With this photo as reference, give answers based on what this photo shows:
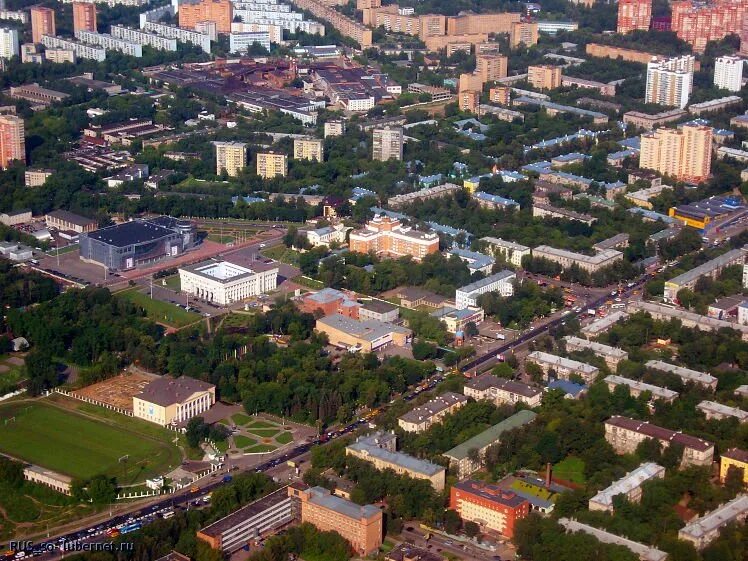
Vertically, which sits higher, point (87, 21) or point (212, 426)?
point (87, 21)

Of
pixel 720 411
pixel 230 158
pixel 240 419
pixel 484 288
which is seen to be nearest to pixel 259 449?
pixel 240 419

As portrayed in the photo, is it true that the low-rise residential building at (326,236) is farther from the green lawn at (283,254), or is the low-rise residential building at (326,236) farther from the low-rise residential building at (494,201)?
the low-rise residential building at (494,201)

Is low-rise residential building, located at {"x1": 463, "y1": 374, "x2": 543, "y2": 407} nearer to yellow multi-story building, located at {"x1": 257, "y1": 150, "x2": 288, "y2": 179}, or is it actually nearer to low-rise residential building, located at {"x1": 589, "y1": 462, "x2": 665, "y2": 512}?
low-rise residential building, located at {"x1": 589, "y1": 462, "x2": 665, "y2": 512}

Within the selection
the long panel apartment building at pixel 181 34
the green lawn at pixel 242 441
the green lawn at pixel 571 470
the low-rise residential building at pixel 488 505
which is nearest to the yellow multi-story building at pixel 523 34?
the long panel apartment building at pixel 181 34

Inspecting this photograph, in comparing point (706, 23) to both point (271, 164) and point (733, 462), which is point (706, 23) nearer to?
point (271, 164)

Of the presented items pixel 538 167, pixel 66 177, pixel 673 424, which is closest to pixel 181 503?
pixel 673 424

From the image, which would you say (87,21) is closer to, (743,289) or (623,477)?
(743,289)

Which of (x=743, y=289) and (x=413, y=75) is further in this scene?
(x=413, y=75)
